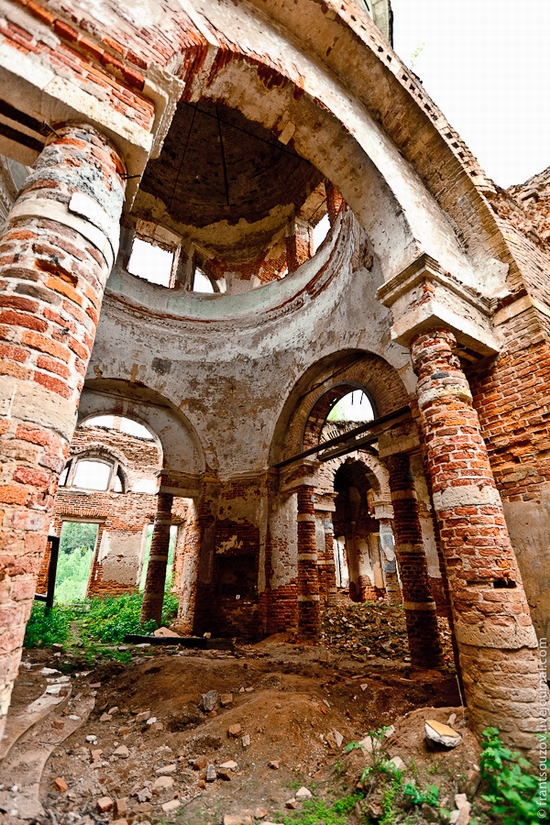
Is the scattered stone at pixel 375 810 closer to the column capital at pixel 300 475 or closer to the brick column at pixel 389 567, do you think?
the column capital at pixel 300 475

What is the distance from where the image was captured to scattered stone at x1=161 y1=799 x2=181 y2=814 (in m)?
2.31

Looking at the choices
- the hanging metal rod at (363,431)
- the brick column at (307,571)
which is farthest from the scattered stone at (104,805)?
the brick column at (307,571)

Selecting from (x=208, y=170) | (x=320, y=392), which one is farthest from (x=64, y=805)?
(x=208, y=170)

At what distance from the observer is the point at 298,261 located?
35.2 ft

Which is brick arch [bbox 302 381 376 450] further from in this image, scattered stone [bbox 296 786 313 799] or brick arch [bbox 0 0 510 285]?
scattered stone [bbox 296 786 313 799]

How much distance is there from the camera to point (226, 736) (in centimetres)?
319

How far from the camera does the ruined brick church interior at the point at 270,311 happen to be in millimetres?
2025

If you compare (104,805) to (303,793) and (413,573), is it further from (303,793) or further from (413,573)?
(413,573)

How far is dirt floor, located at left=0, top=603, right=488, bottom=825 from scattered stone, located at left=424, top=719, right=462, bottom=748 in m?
0.05

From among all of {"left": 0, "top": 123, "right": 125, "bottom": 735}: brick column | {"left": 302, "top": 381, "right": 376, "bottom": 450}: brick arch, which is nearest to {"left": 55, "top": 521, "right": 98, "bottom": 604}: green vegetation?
{"left": 302, "top": 381, "right": 376, "bottom": 450}: brick arch

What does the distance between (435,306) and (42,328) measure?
351 cm

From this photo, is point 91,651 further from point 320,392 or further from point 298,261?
point 298,261

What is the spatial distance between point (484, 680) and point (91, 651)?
6203 millimetres

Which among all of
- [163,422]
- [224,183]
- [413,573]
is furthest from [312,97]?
[224,183]
